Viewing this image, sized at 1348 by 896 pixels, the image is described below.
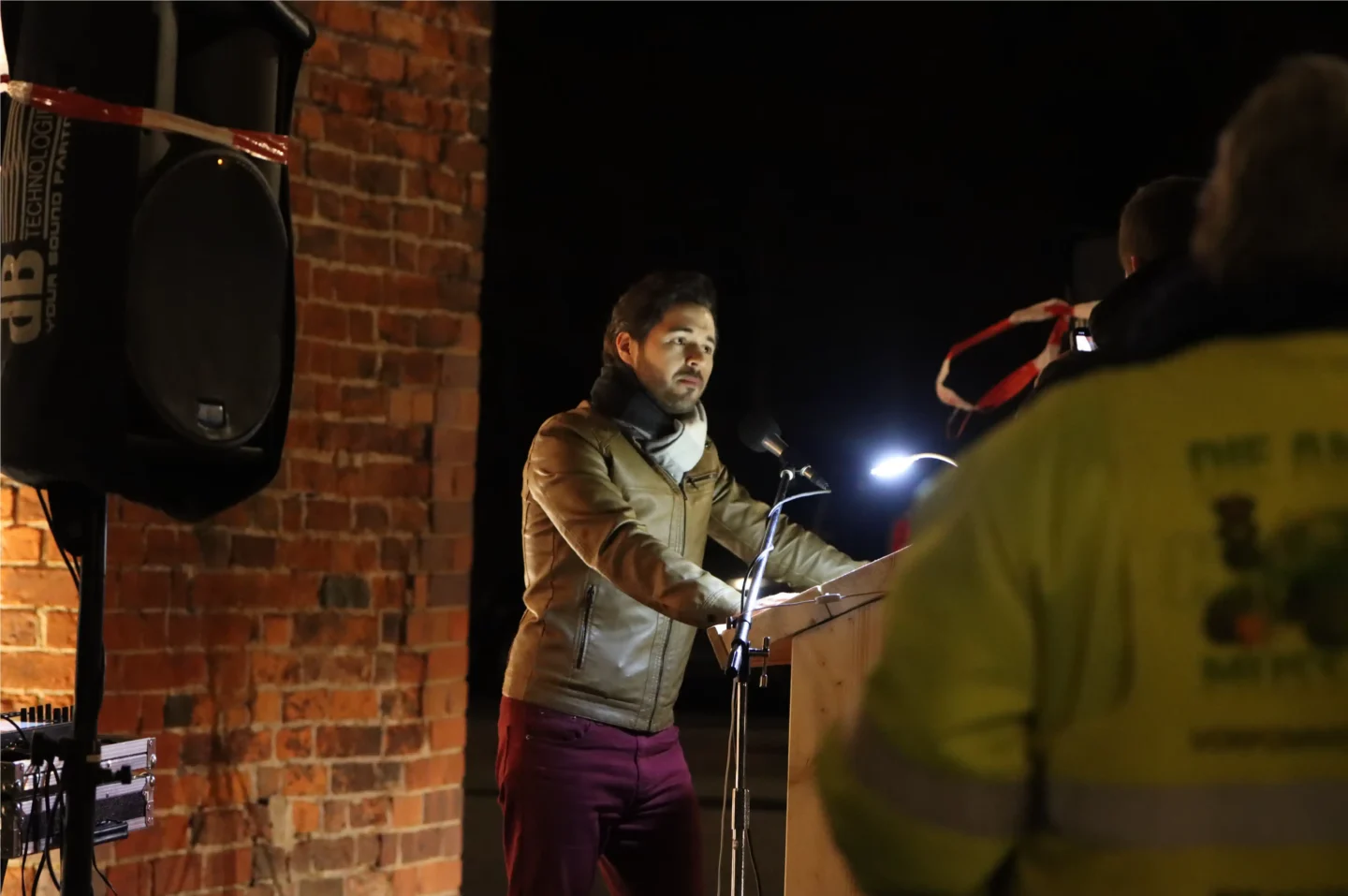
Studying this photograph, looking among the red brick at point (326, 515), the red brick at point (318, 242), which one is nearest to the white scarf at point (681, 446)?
the red brick at point (326, 515)

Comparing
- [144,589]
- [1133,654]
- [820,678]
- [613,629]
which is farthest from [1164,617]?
[144,589]

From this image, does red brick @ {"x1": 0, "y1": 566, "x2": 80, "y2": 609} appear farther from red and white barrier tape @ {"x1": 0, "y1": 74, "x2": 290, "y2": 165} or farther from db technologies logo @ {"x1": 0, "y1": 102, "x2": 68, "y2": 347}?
red and white barrier tape @ {"x1": 0, "y1": 74, "x2": 290, "y2": 165}

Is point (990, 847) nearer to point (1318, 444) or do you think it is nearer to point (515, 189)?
point (1318, 444)

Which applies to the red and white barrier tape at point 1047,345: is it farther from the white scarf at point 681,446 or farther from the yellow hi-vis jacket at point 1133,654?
the yellow hi-vis jacket at point 1133,654

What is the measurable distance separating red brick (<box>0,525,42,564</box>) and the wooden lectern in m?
1.60

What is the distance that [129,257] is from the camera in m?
2.02

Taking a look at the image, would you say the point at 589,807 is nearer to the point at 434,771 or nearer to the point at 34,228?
the point at 434,771

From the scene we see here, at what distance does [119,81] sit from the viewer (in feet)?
6.67

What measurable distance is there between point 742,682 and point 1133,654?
133 centimetres

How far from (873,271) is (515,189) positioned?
12.0 feet

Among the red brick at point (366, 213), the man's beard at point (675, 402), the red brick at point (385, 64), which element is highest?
the red brick at point (385, 64)

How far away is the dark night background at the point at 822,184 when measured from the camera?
24.6 feet

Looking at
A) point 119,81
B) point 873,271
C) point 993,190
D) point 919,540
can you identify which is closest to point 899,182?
point 993,190

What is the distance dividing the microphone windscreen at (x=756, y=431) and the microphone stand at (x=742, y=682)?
11cm
